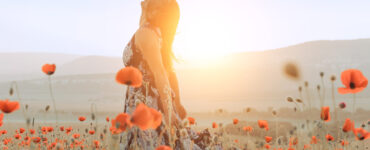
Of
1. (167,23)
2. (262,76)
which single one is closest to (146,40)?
(167,23)

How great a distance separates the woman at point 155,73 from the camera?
2816mm

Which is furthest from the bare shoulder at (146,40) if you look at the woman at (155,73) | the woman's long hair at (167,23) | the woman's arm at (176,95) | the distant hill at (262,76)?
the distant hill at (262,76)

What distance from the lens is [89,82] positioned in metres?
69.9

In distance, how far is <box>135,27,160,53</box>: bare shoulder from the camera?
113 inches

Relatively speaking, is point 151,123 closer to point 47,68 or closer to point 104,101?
point 47,68

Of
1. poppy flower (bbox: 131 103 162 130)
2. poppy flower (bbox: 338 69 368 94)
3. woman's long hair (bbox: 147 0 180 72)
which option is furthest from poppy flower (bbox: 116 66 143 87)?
woman's long hair (bbox: 147 0 180 72)

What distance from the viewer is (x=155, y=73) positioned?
2.86 metres

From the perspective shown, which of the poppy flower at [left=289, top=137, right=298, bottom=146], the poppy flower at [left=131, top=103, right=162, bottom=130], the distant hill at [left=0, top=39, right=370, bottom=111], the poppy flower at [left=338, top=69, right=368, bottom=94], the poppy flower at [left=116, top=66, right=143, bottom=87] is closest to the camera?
the poppy flower at [left=131, top=103, right=162, bottom=130]

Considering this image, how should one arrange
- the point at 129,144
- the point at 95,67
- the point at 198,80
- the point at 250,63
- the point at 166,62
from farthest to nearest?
the point at 95,67 < the point at 250,63 < the point at 198,80 < the point at 166,62 < the point at 129,144

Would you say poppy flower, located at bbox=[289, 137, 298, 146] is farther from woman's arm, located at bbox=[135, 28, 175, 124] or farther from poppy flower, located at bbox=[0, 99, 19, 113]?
poppy flower, located at bbox=[0, 99, 19, 113]

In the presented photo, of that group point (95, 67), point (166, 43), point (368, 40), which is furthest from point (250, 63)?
point (166, 43)

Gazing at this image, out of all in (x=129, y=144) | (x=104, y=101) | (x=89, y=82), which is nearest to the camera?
(x=129, y=144)

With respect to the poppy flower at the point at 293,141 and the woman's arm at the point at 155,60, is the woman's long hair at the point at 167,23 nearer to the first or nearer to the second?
the woman's arm at the point at 155,60

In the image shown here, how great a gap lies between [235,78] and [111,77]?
976 inches
